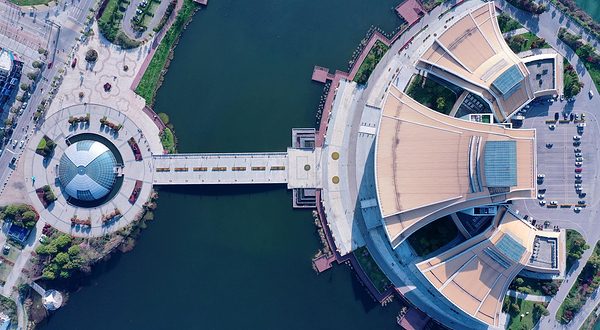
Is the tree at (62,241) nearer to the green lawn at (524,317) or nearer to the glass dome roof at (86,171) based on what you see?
the glass dome roof at (86,171)

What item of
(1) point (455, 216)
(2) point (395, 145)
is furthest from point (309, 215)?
(1) point (455, 216)

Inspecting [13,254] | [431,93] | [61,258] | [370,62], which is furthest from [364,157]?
Answer: [13,254]

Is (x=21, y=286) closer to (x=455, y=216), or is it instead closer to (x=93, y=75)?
(x=93, y=75)

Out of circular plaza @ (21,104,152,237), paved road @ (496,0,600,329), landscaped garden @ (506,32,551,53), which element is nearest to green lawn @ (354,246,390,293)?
paved road @ (496,0,600,329)

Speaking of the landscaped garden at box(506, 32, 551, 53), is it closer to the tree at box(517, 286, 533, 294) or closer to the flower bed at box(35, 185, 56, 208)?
the tree at box(517, 286, 533, 294)

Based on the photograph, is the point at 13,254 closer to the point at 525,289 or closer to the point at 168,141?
the point at 168,141
